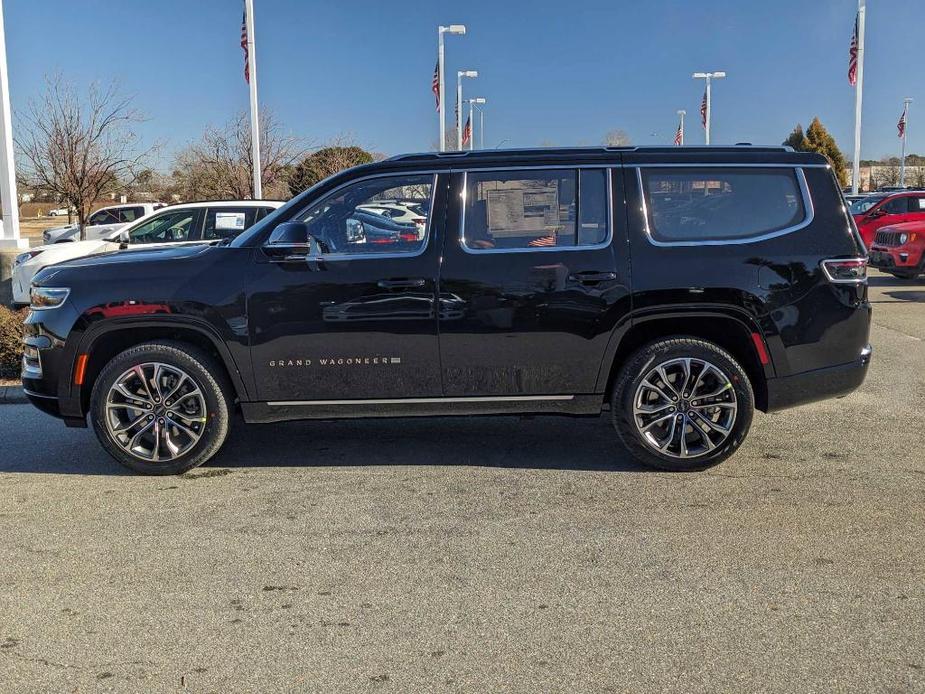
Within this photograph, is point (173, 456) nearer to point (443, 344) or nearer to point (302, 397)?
point (302, 397)

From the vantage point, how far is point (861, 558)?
13.6ft

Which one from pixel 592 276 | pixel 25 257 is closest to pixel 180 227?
pixel 25 257

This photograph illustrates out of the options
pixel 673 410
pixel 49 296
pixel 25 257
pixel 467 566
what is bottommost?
pixel 467 566

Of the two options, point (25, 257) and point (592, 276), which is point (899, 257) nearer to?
point (592, 276)

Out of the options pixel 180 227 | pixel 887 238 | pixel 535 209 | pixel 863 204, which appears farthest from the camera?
pixel 863 204

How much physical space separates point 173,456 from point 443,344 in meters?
1.82

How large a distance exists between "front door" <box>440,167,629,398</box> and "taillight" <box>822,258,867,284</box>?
1240mm

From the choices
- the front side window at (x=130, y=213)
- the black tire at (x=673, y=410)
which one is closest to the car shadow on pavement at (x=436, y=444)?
the black tire at (x=673, y=410)

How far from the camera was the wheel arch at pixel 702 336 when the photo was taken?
5.32 meters

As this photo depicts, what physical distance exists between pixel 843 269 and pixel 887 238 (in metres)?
12.3

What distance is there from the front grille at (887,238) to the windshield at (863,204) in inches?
224

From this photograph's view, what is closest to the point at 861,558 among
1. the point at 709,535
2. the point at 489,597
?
the point at 709,535

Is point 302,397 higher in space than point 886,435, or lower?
higher

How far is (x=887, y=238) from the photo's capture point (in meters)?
16.2
